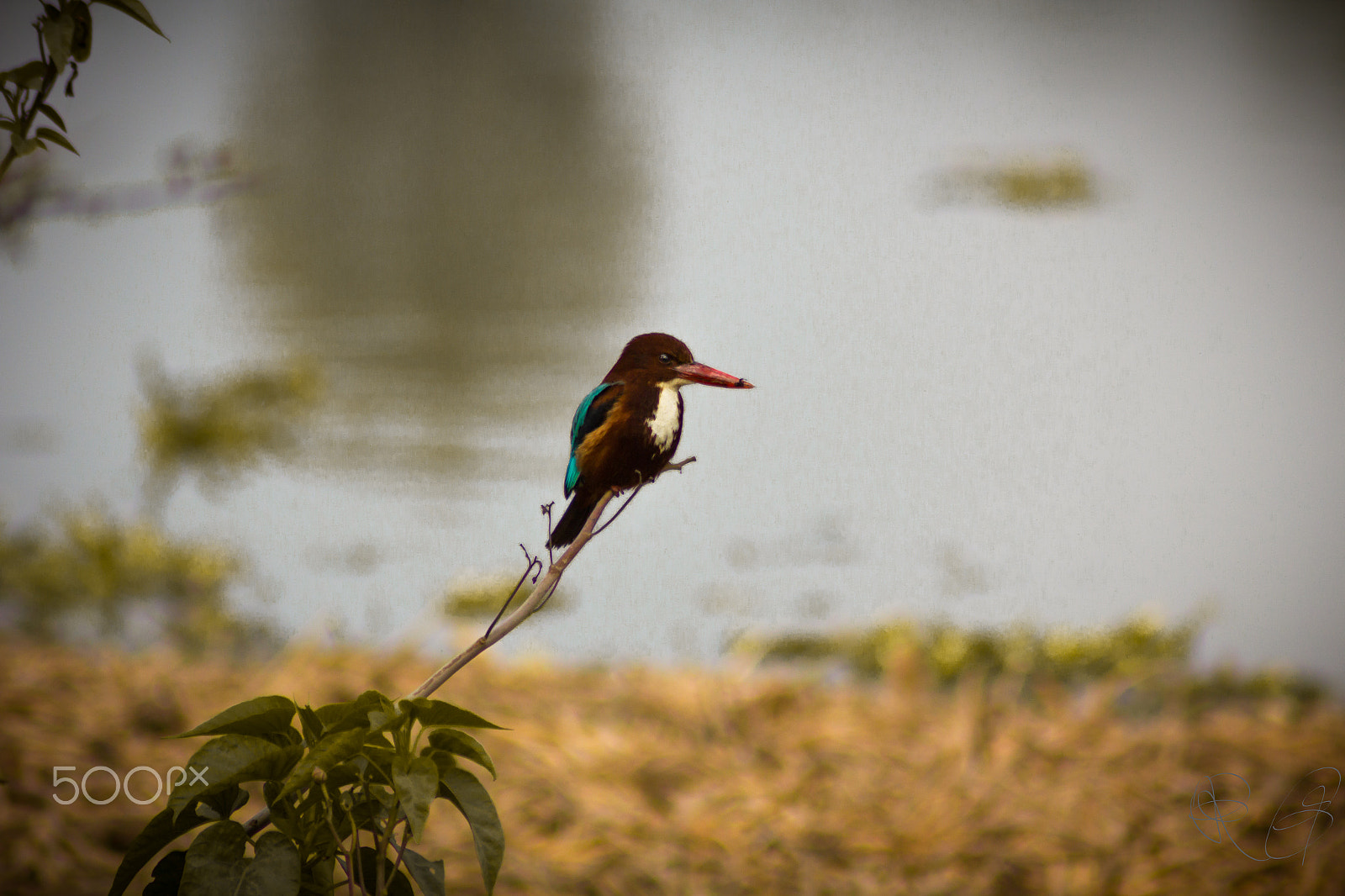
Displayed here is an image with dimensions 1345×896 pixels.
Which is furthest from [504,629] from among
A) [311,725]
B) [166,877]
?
[166,877]

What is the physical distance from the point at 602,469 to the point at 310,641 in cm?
113

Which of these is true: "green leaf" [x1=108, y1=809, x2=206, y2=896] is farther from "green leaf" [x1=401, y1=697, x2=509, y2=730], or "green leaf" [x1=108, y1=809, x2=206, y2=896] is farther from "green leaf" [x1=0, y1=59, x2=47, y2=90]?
"green leaf" [x1=0, y1=59, x2=47, y2=90]

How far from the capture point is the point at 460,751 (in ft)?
1.29

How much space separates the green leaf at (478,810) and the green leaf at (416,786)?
0.04 feet

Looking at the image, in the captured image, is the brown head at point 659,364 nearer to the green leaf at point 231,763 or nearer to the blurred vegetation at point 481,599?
the green leaf at point 231,763

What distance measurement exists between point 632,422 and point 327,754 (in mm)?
222

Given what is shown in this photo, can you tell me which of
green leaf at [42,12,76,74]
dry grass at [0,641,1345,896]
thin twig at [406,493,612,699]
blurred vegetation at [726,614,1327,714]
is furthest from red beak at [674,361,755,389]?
blurred vegetation at [726,614,1327,714]

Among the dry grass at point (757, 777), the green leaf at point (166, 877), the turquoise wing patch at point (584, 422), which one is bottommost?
the dry grass at point (757, 777)

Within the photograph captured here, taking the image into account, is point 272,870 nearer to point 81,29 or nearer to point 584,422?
point 584,422

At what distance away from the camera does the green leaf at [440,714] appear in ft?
1.20

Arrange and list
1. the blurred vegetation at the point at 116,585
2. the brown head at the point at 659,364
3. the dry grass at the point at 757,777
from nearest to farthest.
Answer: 1. the brown head at the point at 659,364
2. the dry grass at the point at 757,777
3. the blurred vegetation at the point at 116,585

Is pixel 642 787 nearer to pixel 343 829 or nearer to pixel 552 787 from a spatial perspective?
pixel 552 787

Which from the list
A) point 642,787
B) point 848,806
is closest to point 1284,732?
point 848,806

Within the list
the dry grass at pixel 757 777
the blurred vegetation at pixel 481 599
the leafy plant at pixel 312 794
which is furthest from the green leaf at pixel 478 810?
the blurred vegetation at pixel 481 599
